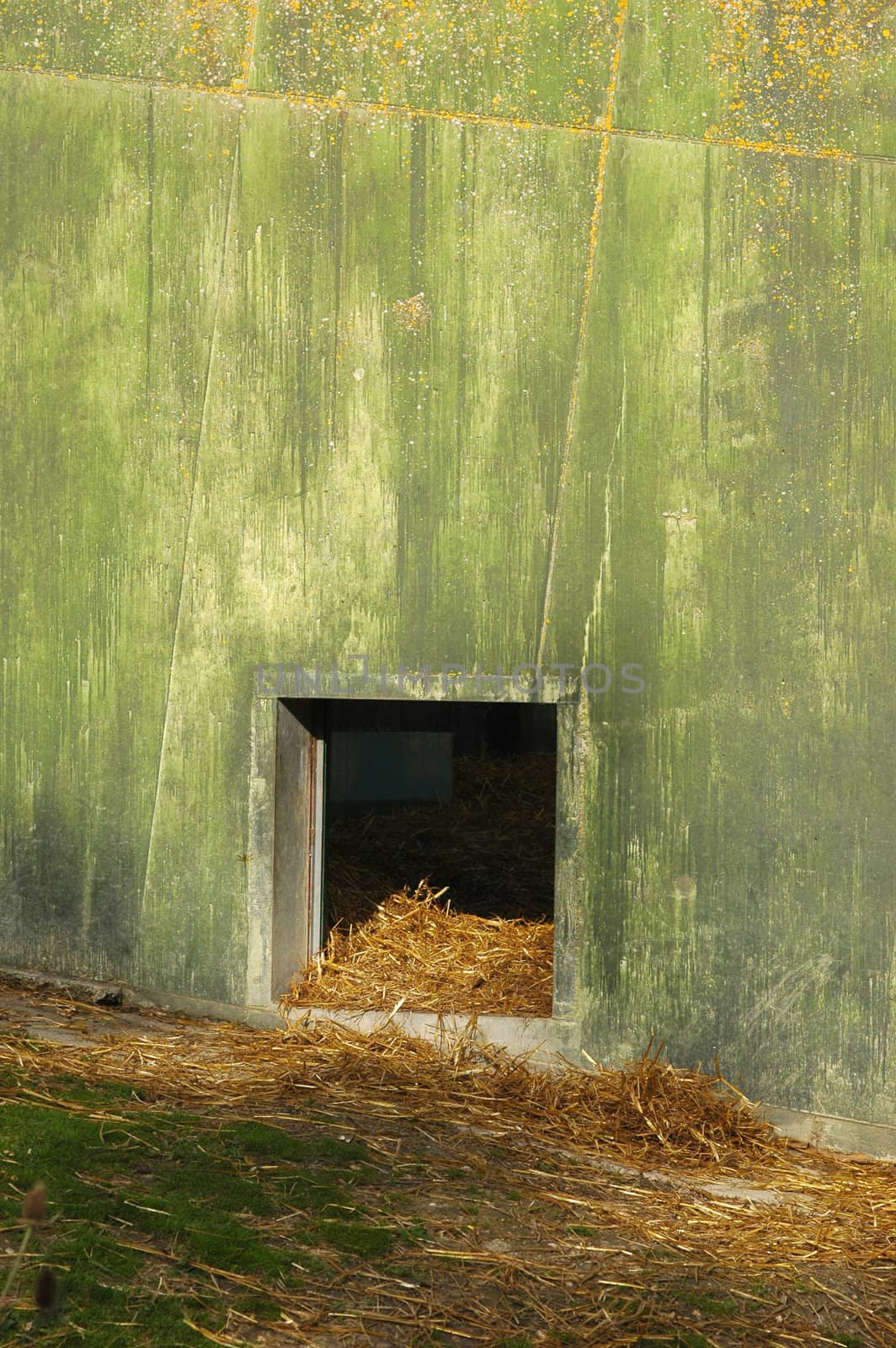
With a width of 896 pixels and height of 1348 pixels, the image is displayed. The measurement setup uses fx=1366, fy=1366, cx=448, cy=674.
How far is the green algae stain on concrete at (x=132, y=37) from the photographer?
15.8 feet

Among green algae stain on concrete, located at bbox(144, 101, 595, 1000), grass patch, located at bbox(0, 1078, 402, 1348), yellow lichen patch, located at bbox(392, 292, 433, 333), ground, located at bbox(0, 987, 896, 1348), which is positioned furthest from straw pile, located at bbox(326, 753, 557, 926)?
yellow lichen patch, located at bbox(392, 292, 433, 333)

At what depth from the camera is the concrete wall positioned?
14.3 ft

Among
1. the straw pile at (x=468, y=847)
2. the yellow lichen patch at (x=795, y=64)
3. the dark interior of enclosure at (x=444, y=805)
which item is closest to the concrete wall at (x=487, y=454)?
the yellow lichen patch at (x=795, y=64)

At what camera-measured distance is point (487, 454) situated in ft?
15.2

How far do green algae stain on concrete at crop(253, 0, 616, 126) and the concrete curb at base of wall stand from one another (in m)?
3.06

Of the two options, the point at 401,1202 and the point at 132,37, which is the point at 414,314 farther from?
the point at 401,1202

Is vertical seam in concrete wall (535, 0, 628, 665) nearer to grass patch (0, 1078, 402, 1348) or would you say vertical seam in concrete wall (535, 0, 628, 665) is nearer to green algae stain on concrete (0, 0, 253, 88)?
green algae stain on concrete (0, 0, 253, 88)

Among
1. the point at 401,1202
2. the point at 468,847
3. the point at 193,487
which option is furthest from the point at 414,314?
the point at 468,847

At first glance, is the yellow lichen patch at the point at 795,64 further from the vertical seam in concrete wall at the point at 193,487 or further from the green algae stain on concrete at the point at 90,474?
the green algae stain on concrete at the point at 90,474

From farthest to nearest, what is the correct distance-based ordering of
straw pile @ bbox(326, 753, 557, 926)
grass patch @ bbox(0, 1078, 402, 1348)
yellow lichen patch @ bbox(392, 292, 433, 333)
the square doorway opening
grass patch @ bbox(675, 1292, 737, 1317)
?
straw pile @ bbox(326, 753, 557, 926) → the square doorway opening → yellow lichen patch @ bbox(392, 292, 433, 333) → grass patch @ bbox(675, 1292, 737, 1317) → grass patch @ bbox(0, 1078, 402, 1348)

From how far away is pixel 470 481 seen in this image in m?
4.63

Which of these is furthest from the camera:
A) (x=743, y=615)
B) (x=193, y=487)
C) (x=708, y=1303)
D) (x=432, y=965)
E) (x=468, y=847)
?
(x=468, y=847)

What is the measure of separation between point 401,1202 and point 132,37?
13.3ft

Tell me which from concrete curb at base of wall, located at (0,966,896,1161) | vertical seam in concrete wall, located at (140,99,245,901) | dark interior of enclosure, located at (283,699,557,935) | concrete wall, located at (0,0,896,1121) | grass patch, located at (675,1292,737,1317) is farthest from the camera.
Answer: dark interior of enclosure, located at (283,699,557,935)
